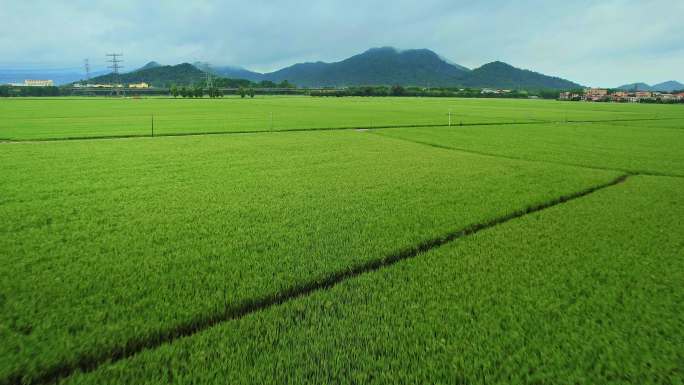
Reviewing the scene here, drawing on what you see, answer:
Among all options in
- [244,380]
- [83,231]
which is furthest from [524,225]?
[83,231]

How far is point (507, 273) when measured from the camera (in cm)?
516

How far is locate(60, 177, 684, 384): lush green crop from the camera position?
3.17 m

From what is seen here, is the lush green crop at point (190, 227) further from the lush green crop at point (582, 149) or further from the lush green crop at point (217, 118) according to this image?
the lush green crop at point (217, 118)

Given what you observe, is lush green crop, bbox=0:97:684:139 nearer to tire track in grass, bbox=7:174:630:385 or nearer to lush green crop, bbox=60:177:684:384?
tire track in grass, bbox=7:174:630:385

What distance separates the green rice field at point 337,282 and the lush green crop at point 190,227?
0.03 m

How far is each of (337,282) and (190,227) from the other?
11.0 ft

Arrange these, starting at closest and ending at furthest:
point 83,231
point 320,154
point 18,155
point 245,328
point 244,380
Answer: point 244,380 < point 245,328 < point 83,231 < point 18,155 < point 320,154

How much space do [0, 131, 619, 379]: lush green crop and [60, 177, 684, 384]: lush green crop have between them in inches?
20.9

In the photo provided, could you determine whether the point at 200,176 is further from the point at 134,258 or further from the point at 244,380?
the point at 244,380

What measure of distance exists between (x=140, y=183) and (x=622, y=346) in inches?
432

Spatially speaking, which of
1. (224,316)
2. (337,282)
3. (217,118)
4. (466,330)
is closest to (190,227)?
(224,316)

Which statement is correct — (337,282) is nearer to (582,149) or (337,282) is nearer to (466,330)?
(466,330)

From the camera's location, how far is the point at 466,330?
3787 millimetres

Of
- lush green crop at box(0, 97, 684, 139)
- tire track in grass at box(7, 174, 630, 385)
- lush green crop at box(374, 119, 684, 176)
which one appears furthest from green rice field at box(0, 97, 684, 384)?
lush green crop at box(0, 97, 684, 139)
